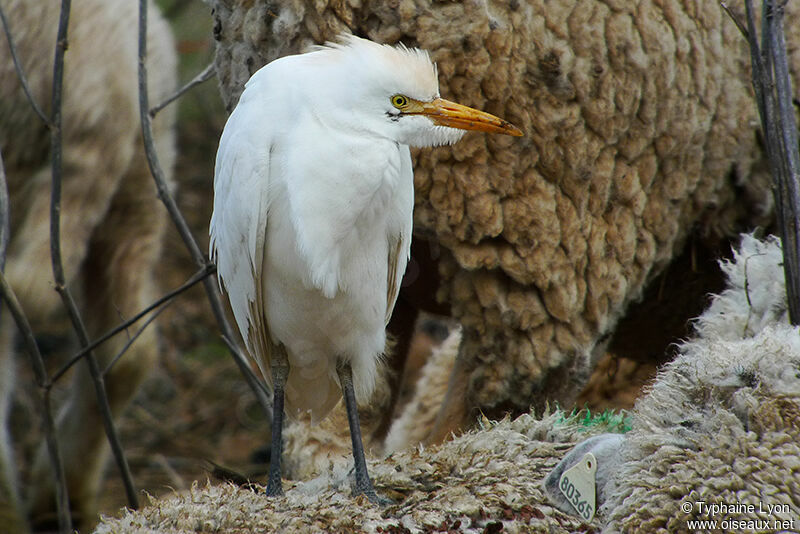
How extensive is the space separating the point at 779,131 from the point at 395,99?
72 centimetres

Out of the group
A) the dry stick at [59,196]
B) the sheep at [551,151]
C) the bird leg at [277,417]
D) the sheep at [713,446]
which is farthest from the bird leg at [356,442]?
the dry stick at [59,196]

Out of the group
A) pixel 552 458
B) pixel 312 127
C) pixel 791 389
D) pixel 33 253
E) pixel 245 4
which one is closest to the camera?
pixel 791 389

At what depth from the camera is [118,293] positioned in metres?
2.91

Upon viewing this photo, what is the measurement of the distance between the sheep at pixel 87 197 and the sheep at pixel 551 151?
27.1 inches

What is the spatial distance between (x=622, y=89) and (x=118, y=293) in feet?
5.61

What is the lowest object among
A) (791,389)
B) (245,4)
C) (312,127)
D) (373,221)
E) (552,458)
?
(552,458)

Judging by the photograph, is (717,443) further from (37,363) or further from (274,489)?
(37,363)

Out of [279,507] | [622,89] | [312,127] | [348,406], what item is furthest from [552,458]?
[622,89]

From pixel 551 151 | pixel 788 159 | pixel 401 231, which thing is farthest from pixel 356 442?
pixel 788 159

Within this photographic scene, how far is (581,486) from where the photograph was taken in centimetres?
148

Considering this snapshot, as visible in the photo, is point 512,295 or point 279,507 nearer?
point 279,507

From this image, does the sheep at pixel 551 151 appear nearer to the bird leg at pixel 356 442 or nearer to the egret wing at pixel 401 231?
the egret wing at pixel 401 231

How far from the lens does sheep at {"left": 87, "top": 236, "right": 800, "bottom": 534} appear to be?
1321 mm

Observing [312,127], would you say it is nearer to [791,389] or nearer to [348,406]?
[348,406]
